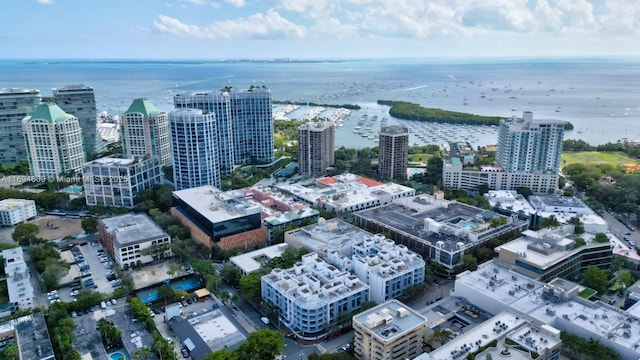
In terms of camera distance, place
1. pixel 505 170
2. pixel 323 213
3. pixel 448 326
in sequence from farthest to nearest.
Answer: pixel 505 170 < pixel 323 213 < pixel 448 326

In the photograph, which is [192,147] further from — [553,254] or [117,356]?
[553,254]

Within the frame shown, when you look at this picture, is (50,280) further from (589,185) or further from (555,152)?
(589,185)

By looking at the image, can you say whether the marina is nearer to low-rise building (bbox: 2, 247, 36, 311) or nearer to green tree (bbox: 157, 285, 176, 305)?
green tree (bbox: 157, 285, 176, 305)

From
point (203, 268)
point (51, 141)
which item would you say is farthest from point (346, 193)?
point (51, 141)

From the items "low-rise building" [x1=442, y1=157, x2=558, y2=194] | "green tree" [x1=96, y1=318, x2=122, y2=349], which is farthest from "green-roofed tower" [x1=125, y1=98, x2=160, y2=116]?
"low-rise building" [x1=442, y1=157, x2=558, y2=194]

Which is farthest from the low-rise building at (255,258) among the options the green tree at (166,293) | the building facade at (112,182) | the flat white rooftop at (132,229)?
the building facade at (112,182)

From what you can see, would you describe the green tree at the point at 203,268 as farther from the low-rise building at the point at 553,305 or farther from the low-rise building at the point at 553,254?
the low-rise building at the point at 553,254

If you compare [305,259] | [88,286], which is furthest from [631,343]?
[88,286]
